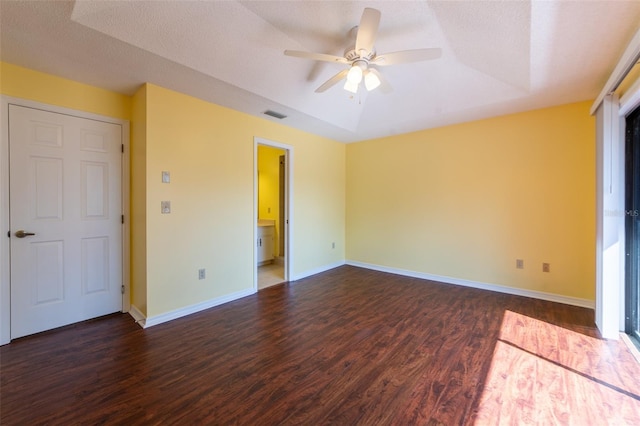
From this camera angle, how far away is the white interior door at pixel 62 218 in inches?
93.4

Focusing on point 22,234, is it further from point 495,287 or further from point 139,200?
point 495,287

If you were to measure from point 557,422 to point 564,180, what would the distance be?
285 cm

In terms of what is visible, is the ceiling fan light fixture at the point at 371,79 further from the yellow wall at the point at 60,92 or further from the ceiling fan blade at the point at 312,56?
the yellow wall at the point at 60,92

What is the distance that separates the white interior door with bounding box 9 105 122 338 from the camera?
7.78 ft

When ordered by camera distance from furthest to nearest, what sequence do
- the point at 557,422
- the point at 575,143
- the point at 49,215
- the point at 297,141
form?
the point at 297,141 < the point at 575,143 < the point at 49,215 < the point at 557,422

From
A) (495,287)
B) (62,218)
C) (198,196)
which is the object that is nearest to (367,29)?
(198,196)

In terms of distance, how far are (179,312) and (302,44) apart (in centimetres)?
311

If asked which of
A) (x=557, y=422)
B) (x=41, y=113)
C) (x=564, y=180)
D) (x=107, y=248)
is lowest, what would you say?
(x=557, y=422)

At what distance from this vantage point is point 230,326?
2680 millimetres

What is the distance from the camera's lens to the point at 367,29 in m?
1.89

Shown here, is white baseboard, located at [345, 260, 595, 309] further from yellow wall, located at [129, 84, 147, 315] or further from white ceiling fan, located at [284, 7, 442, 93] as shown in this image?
yellow wall, located at [129, 84, 147, 315]

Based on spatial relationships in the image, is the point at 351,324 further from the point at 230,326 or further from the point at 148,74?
the point at 148,74

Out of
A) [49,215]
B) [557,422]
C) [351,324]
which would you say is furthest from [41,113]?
[557,422]

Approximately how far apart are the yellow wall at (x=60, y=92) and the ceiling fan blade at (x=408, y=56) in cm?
277
